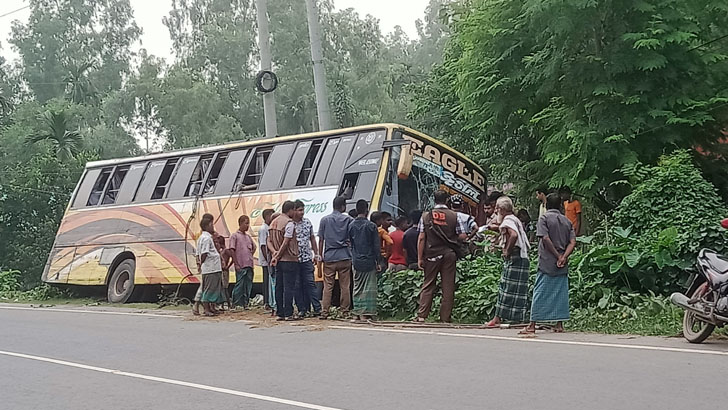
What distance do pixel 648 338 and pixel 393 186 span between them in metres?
5.83

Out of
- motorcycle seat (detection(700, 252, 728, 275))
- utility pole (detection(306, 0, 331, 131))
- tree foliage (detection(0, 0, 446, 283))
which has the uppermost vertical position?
tree foliage (detection(0, 0, 446, 283))

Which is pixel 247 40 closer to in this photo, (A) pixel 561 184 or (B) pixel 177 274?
(B) pixel 177 274

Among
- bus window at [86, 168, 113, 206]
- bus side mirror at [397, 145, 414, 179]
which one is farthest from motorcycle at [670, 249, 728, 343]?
bus window at [86, 168, 113, 206]

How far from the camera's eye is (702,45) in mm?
13930

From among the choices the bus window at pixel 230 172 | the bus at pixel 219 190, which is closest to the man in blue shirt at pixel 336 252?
the bus at pixel 219 190

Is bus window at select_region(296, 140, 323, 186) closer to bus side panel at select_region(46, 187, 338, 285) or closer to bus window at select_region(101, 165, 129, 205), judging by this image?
bus side panel at select_region(46, 187, 338, 285)

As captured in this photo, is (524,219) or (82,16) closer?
(524,219)

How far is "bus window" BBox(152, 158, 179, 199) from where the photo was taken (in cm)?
1823

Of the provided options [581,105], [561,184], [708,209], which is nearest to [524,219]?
[561,184]

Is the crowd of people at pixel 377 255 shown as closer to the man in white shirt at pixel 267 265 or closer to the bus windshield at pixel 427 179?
the man in white shirt at pixel 267 265

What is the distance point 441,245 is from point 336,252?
1834 millimetres

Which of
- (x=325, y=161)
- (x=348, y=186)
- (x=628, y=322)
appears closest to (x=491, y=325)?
(x=628, y=322)

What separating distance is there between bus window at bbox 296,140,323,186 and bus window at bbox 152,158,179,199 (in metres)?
4.07

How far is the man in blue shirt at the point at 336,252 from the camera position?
40.5 feet
